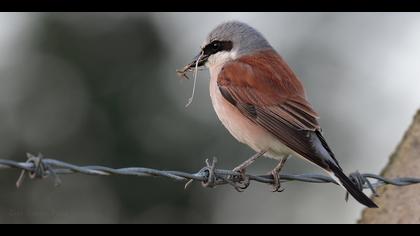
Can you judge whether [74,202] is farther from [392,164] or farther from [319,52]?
[392,164]

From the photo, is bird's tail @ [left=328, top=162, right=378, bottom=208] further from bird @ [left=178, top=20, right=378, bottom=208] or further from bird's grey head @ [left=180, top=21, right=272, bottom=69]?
bird's grey head @ [left=180, top=21, right=272, bottom=69]

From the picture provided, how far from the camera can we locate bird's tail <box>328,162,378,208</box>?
14.7 ft

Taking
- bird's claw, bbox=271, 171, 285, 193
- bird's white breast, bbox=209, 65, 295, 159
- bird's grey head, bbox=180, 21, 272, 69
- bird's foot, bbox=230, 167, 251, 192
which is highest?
bird's grey head, bbox=180, 21, 272, 69

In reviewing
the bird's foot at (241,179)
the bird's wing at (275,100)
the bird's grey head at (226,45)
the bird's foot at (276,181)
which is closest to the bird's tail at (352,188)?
the bird's wing at (275,100)

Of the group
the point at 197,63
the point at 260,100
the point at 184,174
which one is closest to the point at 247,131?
the point at 260,100

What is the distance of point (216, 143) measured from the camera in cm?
1104

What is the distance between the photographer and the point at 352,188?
458cm

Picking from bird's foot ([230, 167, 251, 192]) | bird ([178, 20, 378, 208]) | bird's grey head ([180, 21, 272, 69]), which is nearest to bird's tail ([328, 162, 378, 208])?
bird ([178, 20, 378, 208])

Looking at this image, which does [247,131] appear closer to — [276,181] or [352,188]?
[276,181]

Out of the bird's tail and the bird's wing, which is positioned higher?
the bird's wing

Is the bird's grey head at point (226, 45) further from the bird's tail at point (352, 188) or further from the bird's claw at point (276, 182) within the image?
the bird's tail at point (352, 188)

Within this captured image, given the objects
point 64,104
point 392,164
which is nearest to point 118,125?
point 64,104

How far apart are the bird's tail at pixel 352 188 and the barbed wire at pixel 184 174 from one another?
0.06 m

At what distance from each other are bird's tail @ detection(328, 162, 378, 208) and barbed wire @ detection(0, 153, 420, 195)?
0.06m
